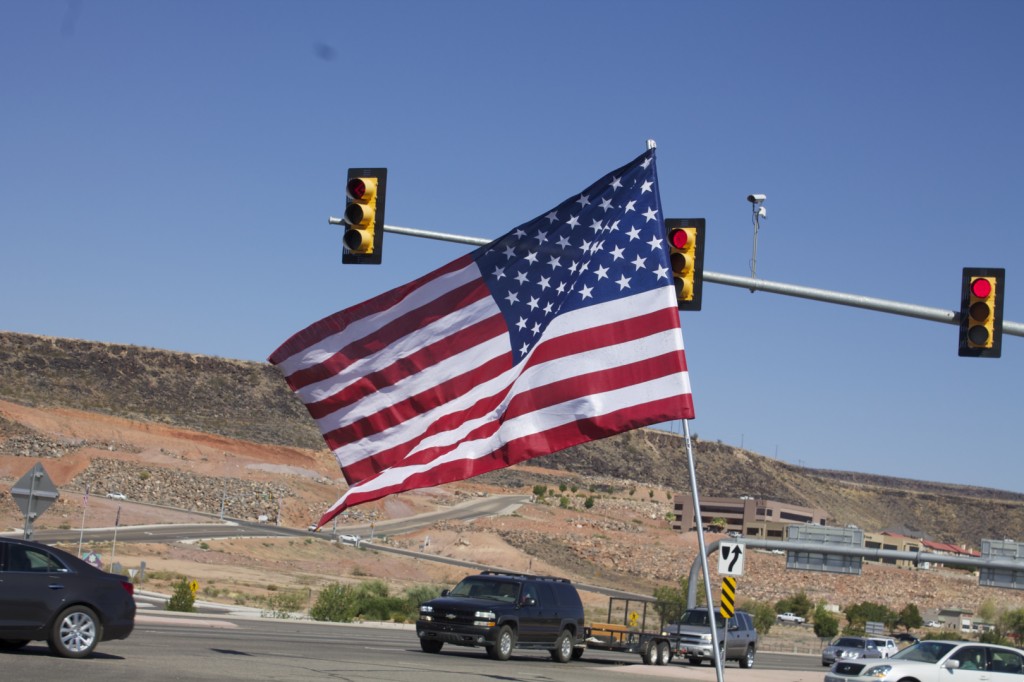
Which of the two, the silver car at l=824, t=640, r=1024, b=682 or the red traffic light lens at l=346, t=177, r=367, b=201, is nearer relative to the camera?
the red traffic light lens at l=346, t=177, r=367, b=201

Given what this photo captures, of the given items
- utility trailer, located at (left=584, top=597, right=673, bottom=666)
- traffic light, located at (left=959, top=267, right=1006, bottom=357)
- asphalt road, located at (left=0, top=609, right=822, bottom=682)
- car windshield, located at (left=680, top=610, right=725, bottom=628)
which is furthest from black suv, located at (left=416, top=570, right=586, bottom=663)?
traffic light, located at (left=959, top=267, right=1006, bottom=357)

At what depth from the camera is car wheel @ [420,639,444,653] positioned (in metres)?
26.8

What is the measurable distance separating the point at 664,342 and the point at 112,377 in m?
141

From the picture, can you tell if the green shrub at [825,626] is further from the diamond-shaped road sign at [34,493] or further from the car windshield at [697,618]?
the diamond-shaped road sign at [34,493]

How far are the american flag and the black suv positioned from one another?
12572 mm

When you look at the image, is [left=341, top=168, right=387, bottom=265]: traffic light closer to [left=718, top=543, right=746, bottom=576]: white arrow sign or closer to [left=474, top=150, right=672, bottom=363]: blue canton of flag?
[left=474, top=150, right=672, bottom=363]: blue canton of flag

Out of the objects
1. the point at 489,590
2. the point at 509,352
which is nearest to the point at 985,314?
the point at 509,352

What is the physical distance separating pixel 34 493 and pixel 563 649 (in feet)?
39.5

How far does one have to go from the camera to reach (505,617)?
26344mm

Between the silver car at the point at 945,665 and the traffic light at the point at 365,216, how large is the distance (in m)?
11.8

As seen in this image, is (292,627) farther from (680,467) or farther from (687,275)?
(680,467)

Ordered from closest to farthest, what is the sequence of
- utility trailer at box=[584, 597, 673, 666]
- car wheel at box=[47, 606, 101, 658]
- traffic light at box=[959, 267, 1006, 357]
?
car wheel at box=[47, 606, 101, 658]
traffic light at box=[959, 267, 1006, 357]
utility trailer at box=[584, 597, 673, 666]

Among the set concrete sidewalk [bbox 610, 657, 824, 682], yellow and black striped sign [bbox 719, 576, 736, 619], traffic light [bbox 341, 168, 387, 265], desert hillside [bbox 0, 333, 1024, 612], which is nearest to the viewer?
traffic light [bbox 341, 168, 387, 265]

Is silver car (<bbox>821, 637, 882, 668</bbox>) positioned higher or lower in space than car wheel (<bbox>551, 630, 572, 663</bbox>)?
lower
